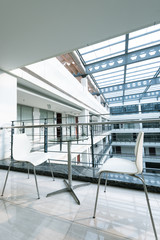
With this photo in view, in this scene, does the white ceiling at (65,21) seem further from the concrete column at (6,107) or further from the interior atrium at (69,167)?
the concrete column at (6,107)

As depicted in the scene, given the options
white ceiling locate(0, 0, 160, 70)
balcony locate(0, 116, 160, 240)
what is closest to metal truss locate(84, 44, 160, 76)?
white ceiling locate(0, 0, 160, 70)

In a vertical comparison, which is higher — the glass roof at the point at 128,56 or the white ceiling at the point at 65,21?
the glass roof at the point at 128,56

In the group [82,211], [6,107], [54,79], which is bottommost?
[82,211]

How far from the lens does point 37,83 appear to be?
3432 mm

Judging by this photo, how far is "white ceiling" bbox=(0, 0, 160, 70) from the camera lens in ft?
4.27

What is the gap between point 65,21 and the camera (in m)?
1.51

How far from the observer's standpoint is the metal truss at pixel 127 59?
167 inches

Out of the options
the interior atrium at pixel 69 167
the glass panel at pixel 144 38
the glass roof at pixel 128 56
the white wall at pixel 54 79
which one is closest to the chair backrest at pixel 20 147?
the interior atrium at pixel 69 167

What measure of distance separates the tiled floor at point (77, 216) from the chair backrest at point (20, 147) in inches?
A: 15.6

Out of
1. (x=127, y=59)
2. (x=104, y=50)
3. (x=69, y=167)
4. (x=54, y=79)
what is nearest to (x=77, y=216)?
(x=69, y=167)

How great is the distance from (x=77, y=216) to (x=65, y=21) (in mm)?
2179

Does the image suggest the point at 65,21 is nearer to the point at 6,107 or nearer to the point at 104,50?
the point at 6,107

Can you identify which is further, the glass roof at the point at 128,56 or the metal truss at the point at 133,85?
the metal truss at the point at 133,85

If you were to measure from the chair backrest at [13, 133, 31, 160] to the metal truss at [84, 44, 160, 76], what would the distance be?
4976mm
